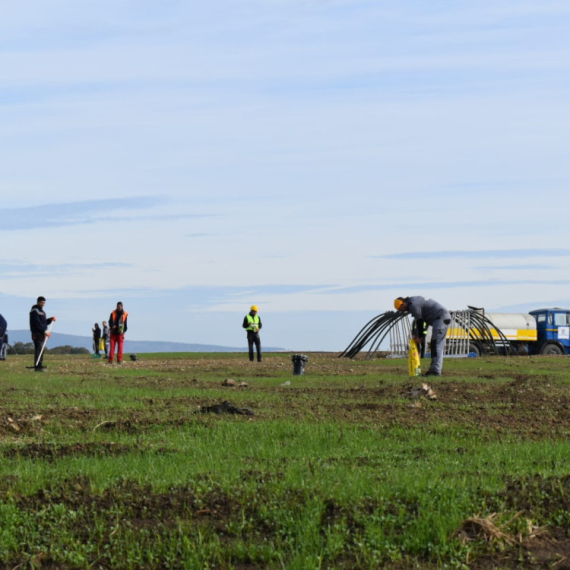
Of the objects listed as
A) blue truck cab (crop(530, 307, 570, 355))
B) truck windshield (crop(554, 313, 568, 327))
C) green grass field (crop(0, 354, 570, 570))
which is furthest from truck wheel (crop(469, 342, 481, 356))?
green grass field (crop(0, 354, 570, 570))

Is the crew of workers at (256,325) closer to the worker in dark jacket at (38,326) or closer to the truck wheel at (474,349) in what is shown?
the worker in dark jacket at (38,326)

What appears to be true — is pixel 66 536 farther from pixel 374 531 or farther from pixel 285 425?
pixel 285 425

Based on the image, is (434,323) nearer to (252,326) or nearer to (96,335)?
(252,326)

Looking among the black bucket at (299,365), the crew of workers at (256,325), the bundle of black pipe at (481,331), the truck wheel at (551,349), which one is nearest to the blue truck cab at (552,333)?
the truck wheel at (551,349)

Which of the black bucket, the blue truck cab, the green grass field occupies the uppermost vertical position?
the blue truck cab

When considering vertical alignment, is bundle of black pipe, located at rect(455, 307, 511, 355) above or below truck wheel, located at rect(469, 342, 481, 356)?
above

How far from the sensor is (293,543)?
21.5 ft

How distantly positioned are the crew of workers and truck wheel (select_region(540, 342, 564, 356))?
19839 millimetres

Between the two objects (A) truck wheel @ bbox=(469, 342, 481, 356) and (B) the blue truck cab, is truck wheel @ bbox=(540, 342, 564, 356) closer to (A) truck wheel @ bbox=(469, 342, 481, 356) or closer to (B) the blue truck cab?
(B) the blue truck cab

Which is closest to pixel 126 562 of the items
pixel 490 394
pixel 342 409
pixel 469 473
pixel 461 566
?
pixel 461 566

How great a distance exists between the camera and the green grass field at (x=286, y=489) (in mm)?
6406

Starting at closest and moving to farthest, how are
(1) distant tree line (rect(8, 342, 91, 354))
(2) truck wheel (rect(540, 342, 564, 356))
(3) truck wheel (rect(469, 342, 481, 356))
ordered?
(3) truck wheel (rect(469, 342, 481, 356)) → (2) truck wheel (rect(540, 342, 564, 356)) → (1) distant tree line (rect(8, 342, 91, 354))

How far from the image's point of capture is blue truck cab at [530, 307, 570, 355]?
49984 mm

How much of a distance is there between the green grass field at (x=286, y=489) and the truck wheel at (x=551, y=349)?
122ft
